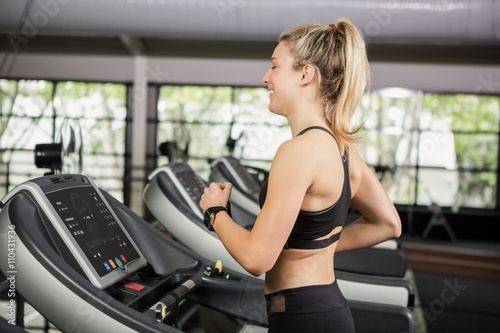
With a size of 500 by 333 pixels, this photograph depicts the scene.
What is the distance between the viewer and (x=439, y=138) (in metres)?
8.55

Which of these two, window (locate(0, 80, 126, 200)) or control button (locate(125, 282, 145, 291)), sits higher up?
window (locate(0, 80, 126, 200))

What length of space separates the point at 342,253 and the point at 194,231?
1174mm

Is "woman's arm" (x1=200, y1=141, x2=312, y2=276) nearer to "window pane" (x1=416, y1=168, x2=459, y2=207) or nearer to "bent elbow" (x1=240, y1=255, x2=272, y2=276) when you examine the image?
"bent elbow" (x1=240, y1=255, x2=272, y2=276)

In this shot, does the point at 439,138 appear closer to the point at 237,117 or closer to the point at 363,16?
the point at 237,117

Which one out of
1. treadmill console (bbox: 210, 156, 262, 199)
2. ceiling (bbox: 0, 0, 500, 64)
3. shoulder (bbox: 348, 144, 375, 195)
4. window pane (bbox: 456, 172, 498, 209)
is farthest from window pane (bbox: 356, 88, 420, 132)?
shoulder (bbox: 348, 144, 375, 195)

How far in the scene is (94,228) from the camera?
1565mm

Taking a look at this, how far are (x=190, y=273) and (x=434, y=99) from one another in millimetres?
7295

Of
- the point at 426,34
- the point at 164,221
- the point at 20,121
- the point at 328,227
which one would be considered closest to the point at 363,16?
the point at 426,34

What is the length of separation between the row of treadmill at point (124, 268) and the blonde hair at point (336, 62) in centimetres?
55

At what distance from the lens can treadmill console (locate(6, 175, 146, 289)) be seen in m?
1.44

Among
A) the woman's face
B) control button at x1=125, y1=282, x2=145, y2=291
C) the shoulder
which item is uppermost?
the woman's face

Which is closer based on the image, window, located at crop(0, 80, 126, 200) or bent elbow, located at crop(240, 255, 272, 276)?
bent elbow, located at crop(240, 255, 272, 276)

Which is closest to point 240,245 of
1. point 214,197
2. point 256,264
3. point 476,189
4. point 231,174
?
point 256,264

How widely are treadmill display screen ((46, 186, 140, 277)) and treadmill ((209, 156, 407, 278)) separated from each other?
1.55 m
